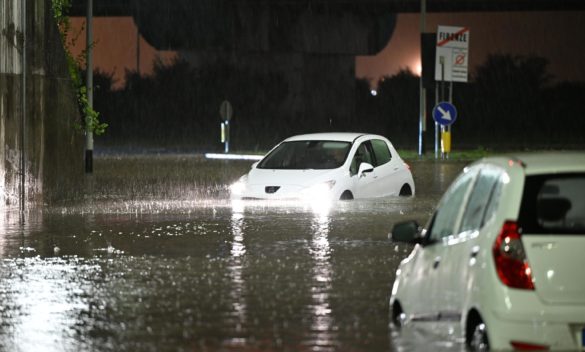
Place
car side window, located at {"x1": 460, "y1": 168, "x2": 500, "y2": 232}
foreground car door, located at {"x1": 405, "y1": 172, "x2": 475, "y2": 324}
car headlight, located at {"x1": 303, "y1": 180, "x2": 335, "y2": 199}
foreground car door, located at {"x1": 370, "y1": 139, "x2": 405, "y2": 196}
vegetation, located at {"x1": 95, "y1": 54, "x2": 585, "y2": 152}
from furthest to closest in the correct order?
1. vegetation, located at {"x1": 95, "y1": 54, "x2": 585, "y2": 152}
2. foreground car door, located at {"x1": 370, "y1": 139, "x2": 405, "y2": 196}
3. car headlight, located at {"x1": 303, "y1": 180, "x2": 335, "y2": 199}
4. foreground car door, located at {"x1": 405, "y1": 172, "x2": 475, "y2": 324}
5. car side window, located at {"x1": 460, "y1": 168, "x2": 500, "y2": 232}

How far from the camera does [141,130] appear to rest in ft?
293

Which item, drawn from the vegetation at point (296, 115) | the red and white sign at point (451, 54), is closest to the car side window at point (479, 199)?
the red and white sign at point (451, 54)

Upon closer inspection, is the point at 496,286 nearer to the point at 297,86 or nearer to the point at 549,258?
the point at 549,258

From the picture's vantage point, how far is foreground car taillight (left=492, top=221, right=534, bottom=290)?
7887mm

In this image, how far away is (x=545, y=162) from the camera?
27.4ft

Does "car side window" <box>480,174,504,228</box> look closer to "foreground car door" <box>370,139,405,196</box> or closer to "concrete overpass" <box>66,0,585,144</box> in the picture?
"foreground car door" <box>370,139,405,196</box>

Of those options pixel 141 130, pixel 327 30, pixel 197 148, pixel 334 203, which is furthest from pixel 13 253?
Answer: pixel 141 130

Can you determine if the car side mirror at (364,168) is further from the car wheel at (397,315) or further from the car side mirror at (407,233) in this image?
the car side mirror at (407,233)

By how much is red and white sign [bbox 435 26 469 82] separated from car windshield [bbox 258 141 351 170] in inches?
929

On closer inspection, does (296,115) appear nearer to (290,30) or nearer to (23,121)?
(290,30)

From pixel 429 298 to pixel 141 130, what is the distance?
80.8m

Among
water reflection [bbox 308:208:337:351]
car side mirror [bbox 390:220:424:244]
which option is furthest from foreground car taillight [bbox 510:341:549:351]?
water reflection [bbox 308:208:337:351]

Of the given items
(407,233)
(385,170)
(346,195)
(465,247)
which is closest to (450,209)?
(407,233)

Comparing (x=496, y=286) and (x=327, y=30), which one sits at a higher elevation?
(x=327, y=30)
